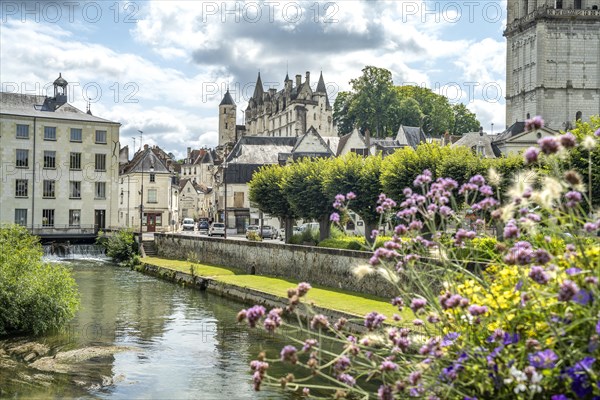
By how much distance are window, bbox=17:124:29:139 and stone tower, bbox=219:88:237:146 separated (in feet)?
300

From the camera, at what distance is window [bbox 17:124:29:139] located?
56.5 m

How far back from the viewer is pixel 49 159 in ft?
190

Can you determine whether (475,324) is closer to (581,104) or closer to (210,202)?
(581,104)

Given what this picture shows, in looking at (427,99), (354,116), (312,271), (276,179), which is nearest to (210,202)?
(354,116)

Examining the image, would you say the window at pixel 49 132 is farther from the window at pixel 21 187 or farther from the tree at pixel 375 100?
the tree at pixel 375 100

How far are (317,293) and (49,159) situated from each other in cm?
3742

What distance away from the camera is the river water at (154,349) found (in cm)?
1631

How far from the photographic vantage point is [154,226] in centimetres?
7444

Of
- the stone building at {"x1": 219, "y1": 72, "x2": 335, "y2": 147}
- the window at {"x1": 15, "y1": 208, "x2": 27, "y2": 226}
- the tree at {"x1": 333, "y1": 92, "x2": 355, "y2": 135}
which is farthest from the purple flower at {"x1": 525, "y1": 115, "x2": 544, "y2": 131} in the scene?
the tree at {"x1": 333, "y1": 92, "x2": 355, "y2": 135}

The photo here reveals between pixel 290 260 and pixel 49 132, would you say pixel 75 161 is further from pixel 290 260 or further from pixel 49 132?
pixel 290 260

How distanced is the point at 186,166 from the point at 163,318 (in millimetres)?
123771

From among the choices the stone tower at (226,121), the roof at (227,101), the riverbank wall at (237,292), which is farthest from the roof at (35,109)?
the roof at (227,101)

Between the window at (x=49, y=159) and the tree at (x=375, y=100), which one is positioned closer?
the window at (x=49, y=159)

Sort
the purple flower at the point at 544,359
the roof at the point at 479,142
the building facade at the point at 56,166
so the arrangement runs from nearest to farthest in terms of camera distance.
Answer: the purple flower at the point at 544,359
the building facade at the point at 56,166
the roof at the point at 479,142
